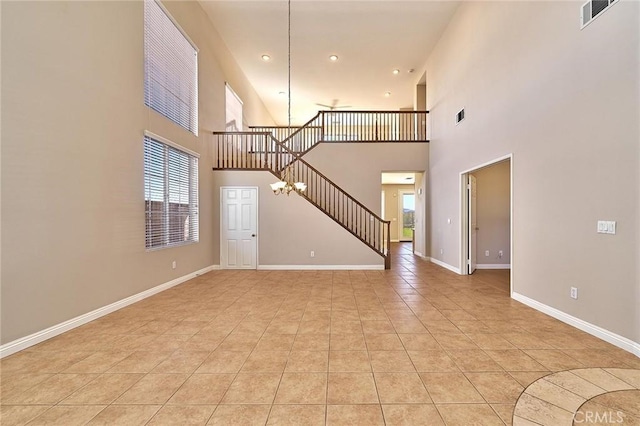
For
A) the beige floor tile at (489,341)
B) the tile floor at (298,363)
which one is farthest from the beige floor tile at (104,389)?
the beige floor tile at (489,341)

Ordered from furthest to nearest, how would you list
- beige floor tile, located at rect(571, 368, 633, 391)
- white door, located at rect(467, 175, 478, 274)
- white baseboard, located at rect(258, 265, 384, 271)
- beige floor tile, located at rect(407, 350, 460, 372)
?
1. white baseboard, located at rect(258, 265, 384, 271)
2. white door, located at rect(467, 175, 478, 274)
3. beige floor tile, located at rect(407, 350, 460, 372)
4. beige floor tile, located at rect(571, 368, 633, 391)

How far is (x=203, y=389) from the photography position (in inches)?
83.5

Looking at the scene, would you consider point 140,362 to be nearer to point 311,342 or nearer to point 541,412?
point 311,342

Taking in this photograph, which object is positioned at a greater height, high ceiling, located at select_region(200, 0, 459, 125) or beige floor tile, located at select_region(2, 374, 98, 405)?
high ceiling, located at select_region(200, 0, 459, 125)

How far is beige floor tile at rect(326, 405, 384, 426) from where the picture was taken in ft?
5.82

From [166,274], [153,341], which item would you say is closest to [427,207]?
[166,274]

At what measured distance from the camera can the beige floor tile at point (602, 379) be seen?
213 cm

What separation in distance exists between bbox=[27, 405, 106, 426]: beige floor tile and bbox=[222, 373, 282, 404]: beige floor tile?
0.85m

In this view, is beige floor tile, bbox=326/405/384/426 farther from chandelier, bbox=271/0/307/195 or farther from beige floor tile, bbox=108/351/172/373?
chandelier, bbox=271/0/307/195

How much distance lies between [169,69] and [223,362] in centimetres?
525

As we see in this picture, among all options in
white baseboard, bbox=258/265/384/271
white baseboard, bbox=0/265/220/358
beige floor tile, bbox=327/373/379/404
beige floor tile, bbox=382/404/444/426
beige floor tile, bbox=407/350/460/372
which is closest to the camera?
beige floor tile, bbox=382/404/444/426

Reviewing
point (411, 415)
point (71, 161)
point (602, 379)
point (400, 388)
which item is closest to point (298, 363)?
point (400, 388)

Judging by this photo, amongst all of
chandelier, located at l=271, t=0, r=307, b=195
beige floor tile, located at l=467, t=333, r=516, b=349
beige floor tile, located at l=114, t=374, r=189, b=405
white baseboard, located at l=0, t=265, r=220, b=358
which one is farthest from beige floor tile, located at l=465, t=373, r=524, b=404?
chandelier, located at l=271, t=0, r=307, b=195

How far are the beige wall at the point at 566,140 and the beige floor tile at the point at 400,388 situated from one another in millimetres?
2233
